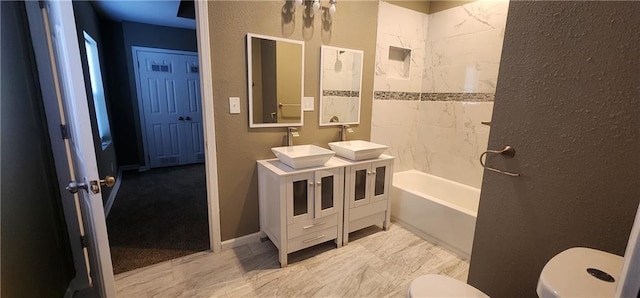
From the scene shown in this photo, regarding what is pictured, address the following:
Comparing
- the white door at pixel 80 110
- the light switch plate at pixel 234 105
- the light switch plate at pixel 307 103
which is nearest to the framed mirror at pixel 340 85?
the light switch plate at pixel 307 103

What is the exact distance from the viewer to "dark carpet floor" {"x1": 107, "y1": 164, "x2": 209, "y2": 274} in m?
2.14

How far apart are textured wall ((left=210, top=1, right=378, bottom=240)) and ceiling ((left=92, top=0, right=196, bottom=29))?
1713 millimetres

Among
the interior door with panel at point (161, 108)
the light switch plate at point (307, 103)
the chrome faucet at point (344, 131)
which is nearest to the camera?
the light switch plate at point (307, 103)

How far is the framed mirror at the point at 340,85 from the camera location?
2471 mm

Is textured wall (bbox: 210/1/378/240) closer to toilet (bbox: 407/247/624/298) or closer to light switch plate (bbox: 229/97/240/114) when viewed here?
light switch plate (bbox: 229/97/240/114)

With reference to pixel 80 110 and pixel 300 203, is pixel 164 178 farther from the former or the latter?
pixel 80 110

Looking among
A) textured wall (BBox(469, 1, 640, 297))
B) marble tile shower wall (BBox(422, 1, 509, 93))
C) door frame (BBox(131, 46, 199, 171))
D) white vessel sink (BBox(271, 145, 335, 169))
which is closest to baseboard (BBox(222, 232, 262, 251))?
white vessel sink (BBox(271, 145, 335, 169))

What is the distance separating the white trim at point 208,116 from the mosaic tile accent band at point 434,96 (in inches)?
64.7

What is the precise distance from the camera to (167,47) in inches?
172

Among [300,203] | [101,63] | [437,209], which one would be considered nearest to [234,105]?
[300,203]

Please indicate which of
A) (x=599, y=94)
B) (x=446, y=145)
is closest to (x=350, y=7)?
(x=446, y=145)

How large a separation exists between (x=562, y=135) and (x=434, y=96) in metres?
2.01

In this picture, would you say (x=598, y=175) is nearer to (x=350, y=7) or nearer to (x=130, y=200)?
(x=350, y=7)

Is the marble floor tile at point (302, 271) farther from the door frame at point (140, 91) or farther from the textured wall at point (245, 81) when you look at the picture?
the door frame at point (140, 91)
